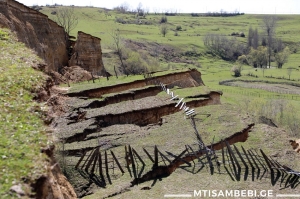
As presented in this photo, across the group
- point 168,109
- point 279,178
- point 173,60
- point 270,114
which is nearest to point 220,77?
point 173,60

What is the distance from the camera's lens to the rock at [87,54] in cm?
4481

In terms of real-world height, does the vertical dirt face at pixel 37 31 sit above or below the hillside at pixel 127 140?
above

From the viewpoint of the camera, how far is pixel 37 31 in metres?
37.5

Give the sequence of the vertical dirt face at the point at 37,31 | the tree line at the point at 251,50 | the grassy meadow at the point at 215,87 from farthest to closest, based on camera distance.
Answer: the tree line at the point at 251,50, the vertical dirt face at the point at 37,31, the grassy meadow at the point at 215,87

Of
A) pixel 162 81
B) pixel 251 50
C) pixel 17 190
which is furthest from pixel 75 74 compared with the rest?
pixel 251 50

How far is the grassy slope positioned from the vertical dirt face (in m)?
13.0

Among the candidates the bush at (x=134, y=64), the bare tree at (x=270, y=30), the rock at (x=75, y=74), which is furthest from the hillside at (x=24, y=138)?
the bare tree at (x=270, y=30)

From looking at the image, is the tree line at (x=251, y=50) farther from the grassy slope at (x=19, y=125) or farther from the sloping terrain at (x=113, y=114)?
the grassy slope at (x=19, y=125)

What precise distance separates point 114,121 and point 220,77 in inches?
2524

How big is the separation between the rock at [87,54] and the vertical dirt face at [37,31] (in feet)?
4.27

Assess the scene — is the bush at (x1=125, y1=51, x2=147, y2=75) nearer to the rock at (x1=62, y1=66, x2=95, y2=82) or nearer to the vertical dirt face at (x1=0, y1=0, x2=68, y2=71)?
the vertical dirt face at (x1=0, y1=0, x2=68, y2=71)

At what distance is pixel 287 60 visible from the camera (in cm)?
11338

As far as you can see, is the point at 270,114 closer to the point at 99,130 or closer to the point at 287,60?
the point at 99,130

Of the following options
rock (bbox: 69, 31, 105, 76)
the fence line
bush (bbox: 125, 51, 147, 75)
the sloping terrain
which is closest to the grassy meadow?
the fence line
